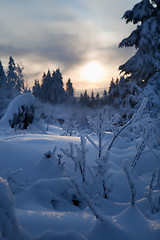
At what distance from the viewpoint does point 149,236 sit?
2.10ft

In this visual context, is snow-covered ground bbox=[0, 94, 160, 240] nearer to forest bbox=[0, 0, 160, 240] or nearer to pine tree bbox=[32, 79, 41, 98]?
Answer: forest bbox=[0, 0, 160, 240]

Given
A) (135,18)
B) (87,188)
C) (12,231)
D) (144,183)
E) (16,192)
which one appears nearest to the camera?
(12,231)

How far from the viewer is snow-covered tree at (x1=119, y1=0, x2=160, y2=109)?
7.77m

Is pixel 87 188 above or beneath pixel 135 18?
beneath

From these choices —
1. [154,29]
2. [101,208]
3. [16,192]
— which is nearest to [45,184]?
[16,192]

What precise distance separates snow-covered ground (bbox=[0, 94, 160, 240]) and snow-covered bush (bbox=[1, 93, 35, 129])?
5.83 meters

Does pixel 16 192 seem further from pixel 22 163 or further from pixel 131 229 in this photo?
pixel 131 229

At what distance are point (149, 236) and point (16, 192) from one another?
1.07 metres

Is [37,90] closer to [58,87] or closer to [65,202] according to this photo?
[58,87]

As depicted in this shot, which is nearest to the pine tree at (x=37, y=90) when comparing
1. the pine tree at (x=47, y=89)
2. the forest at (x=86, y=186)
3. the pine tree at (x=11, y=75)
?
the pine tree at (x=47, y=89)

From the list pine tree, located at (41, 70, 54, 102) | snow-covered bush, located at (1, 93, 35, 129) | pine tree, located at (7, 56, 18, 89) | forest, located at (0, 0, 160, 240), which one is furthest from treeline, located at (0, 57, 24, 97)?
forest, located at (0, 0, 160, 240)

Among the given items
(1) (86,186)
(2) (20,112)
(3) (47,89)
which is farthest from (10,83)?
(1) (86,186)

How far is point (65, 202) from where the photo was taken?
129cm

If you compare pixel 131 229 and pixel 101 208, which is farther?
pixel 101 208
